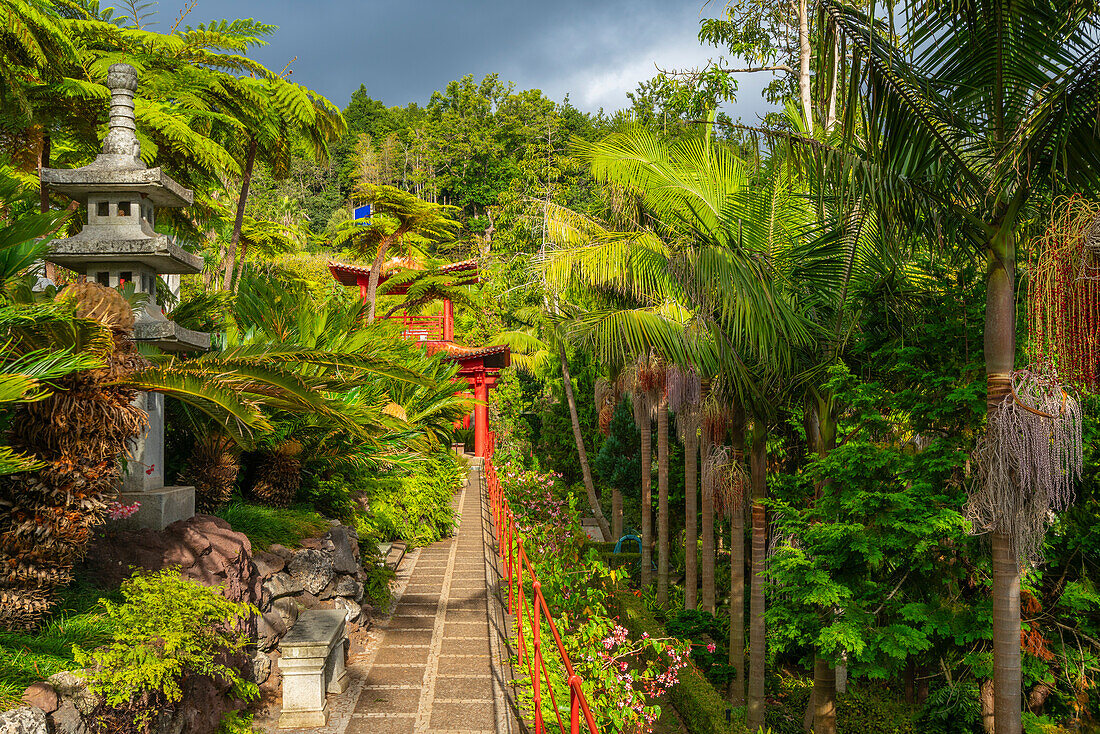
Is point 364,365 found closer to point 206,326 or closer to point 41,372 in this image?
point 41,372

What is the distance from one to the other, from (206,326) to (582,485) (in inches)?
756

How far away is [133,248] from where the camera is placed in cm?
646

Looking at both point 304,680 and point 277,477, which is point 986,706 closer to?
point 304,680

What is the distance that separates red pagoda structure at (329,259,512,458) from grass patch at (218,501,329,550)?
13.8m

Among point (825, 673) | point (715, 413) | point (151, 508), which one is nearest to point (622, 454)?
point (715, 413)

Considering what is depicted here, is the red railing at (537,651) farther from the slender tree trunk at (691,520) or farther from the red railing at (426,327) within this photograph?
the red railing at (426,327)

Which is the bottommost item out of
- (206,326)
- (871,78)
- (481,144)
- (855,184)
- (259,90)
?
(206,326)

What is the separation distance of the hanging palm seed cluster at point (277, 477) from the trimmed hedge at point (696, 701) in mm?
6475

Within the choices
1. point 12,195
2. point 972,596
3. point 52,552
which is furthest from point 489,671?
point 12,195

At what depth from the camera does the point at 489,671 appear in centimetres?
702

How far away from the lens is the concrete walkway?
5.85 m

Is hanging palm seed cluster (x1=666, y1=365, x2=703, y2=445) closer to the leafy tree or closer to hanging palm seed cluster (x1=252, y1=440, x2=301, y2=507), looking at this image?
the leafy tree

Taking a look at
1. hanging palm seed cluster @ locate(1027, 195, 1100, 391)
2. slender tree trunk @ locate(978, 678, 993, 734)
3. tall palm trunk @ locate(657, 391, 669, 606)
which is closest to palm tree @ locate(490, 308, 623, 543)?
tall palm trunk @ locate(657, 391, 669, 606)

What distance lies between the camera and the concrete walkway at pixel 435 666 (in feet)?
19.2
